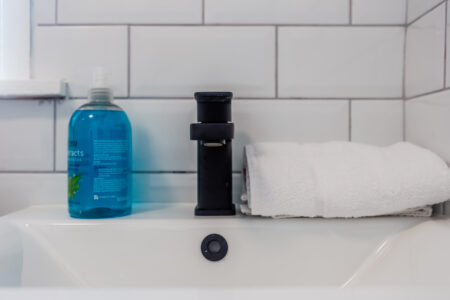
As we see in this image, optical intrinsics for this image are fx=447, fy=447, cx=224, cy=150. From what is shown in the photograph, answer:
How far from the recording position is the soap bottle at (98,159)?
2.16ft

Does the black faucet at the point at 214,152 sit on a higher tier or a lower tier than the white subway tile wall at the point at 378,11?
lower

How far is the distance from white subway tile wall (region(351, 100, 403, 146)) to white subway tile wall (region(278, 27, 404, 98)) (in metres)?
0.02

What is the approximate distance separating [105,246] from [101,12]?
0.41 meters

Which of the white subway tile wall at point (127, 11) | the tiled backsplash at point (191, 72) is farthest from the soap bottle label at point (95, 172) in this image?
the white subway tile wall at point (127, 11)

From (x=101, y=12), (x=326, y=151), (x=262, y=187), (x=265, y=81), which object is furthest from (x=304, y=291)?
(x=101, y=12)

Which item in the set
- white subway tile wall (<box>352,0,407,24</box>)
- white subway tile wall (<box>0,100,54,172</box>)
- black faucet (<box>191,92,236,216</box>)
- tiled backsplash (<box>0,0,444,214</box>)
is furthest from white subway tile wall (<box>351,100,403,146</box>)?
white subway tile wall (<box>0,100,54,172</box>)

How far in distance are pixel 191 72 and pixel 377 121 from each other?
34cm

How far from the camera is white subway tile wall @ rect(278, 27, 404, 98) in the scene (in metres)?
0.79

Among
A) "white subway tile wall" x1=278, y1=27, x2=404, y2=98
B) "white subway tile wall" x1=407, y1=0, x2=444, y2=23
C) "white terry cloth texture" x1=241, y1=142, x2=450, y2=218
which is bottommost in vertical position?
"white terry cloth texture" x1=241, y1=142, x2=450, y2=218

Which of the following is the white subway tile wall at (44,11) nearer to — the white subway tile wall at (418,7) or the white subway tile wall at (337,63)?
the white subway tile wall at (337,63)

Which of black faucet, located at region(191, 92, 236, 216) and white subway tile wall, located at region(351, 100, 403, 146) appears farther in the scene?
white subway tile wall, located at region(351, 100, 403, 146)

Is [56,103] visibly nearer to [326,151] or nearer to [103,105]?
[103,105]

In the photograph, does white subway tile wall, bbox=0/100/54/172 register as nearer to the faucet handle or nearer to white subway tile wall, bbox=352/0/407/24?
the faucet handle

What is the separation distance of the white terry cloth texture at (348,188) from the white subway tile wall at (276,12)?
283 mm
